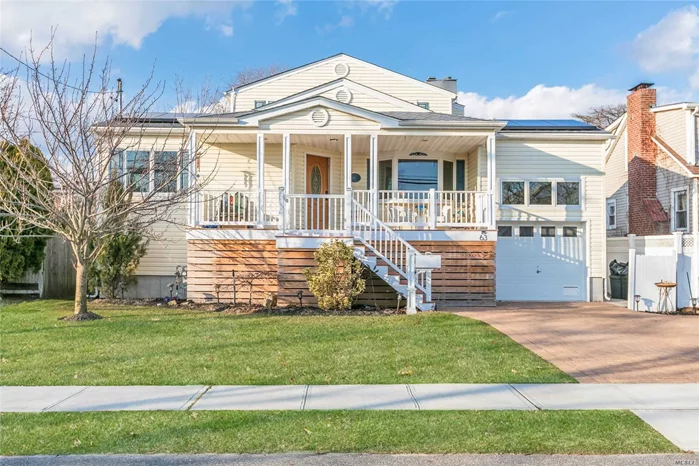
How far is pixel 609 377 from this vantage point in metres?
6.10

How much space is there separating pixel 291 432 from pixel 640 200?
16705 millimetres

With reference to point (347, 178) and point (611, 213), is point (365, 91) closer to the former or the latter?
point (347, 178)

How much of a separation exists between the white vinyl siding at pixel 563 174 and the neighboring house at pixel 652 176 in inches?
42.9

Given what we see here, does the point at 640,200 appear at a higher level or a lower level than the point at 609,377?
higher

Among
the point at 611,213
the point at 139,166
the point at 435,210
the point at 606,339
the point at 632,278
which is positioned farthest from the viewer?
the point at 611,213

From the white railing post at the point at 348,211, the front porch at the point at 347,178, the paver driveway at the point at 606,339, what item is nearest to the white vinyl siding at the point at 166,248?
the front porch at the point at 347,178

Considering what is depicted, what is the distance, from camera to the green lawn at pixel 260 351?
5977mm

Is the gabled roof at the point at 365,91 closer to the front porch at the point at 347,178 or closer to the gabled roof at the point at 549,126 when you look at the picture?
the front porch at the point at 347,178

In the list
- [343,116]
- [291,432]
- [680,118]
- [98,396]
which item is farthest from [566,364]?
[680,118]

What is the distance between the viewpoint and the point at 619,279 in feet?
46.6

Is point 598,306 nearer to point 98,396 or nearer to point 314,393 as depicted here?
point 314,393

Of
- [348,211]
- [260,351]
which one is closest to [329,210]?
[348,211]

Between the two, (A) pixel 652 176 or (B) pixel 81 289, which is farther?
(A) pixel 652 176

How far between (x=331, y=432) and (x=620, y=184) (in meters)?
18.0
